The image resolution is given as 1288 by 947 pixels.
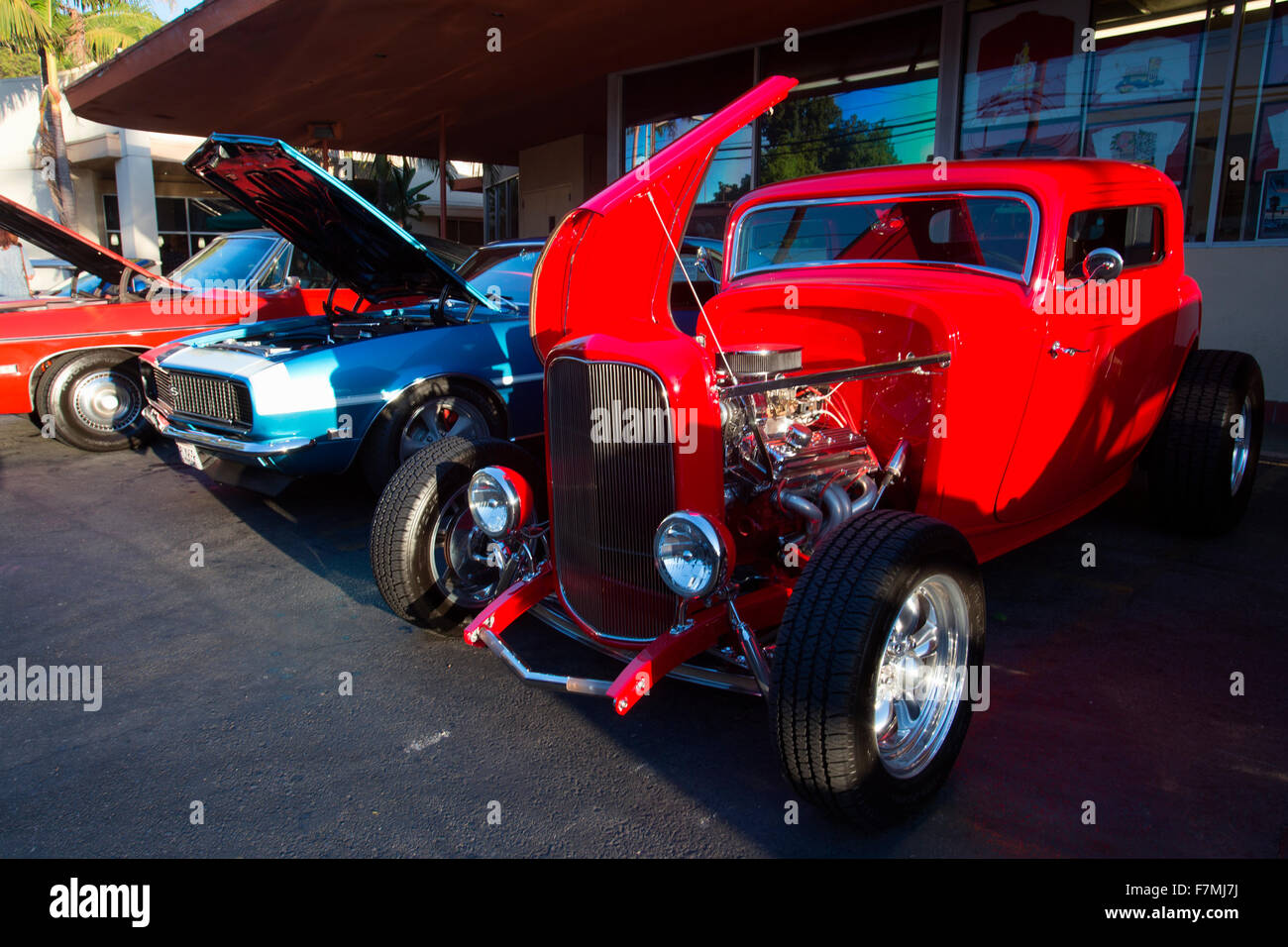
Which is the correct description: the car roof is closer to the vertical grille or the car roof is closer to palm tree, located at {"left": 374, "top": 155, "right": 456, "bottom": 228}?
the vertical grille

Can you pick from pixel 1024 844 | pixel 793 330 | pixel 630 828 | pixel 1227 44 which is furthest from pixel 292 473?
pixel 1227 44

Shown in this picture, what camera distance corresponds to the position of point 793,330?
3.54 metres

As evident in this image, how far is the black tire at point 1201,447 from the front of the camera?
14.2 feet

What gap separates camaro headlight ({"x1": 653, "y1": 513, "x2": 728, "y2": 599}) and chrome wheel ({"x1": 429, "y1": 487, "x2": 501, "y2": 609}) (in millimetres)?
1091

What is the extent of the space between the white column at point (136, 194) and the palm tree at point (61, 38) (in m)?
1.34

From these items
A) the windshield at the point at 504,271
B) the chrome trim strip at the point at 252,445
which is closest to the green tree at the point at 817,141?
the windshield at the point at 504,271

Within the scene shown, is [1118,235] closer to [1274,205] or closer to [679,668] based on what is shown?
[679,668]

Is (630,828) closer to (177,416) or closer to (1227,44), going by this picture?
(177,416)

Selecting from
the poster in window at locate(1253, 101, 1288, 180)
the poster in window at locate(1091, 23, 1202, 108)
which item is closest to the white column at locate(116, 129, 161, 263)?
the poster in window at locate(1091, 23, 1202, 108)

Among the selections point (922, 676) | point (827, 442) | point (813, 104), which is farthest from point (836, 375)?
point (813, 104)

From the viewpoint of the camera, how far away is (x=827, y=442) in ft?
10.1

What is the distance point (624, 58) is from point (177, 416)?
735 cm

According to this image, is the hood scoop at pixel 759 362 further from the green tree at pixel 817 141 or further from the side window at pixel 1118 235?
the green tree at pixel 817 141

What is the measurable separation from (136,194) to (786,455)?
25.1 metres
